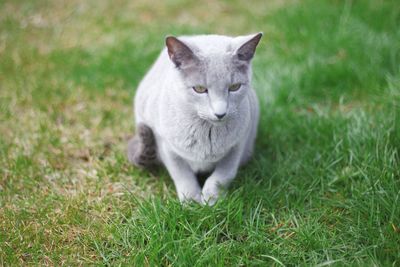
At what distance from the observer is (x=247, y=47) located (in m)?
2.22

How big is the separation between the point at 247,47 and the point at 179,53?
32 cm

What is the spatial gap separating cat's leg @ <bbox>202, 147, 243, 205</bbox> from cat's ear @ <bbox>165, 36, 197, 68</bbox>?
590 mm

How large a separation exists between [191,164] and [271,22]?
7.32 feet

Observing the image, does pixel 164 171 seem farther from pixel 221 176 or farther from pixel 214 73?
pixel 214 73

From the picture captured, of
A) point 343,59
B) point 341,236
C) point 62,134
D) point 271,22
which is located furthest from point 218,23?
point 341,236

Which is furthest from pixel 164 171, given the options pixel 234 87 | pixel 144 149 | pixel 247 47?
pixel 247 47

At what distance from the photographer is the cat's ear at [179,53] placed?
2.16 meters

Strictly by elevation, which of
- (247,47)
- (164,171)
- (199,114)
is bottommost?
(164,171)

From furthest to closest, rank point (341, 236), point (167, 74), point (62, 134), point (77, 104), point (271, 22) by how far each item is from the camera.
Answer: point (271, 22) → point (77, 104) → point (62, 134) → point (167, 74) → point (341, 236)

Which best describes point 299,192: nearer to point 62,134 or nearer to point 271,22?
point 62,134

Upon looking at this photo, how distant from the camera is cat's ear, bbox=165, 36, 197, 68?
2158mm

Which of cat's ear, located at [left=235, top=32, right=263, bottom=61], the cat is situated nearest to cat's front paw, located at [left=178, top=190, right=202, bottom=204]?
the cat

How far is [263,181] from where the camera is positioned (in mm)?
2709

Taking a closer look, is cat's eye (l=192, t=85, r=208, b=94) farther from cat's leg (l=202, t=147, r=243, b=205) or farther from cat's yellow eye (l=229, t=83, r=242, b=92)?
cat's leg (l=202, t=147, r=243, b=205)
